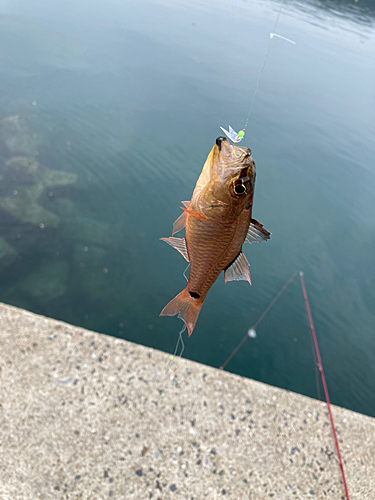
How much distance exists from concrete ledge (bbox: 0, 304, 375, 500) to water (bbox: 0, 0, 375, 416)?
147cm

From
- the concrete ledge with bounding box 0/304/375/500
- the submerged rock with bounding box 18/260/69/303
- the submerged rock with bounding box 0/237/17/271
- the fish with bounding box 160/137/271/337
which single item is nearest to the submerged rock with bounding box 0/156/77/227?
the submerged rock with bounding box 0/237/17/271

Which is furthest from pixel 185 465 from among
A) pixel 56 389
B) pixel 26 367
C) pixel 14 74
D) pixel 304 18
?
pixel 304 18

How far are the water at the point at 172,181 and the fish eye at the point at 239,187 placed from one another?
3.88m

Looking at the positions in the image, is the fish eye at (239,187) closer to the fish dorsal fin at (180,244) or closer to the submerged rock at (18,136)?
the fish dorsal fin at (180,244)

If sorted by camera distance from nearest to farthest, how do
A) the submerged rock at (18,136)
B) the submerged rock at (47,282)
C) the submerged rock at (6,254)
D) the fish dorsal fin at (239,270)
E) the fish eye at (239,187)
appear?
the fish eye at (239,187)
the fish dorsal fin at (239,270)
the submerged rock at (47,282)
the submerged rock at (6,254)
the submerged rock at (18,136)

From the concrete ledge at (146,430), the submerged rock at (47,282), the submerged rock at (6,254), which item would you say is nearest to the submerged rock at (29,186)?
the submerged rock at (6,254)

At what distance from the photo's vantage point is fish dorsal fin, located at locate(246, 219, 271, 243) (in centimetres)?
131

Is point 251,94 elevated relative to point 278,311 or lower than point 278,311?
elevated

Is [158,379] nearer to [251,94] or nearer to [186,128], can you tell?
[186,128]

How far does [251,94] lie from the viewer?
9.37 m

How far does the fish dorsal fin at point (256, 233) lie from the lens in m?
1.31

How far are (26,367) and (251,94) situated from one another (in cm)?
949

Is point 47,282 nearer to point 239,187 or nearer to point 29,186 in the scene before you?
point 29,186

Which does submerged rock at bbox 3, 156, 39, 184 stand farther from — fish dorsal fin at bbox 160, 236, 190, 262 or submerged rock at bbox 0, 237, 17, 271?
fish dorsal fin at bbox 160, 236, 190, 262
